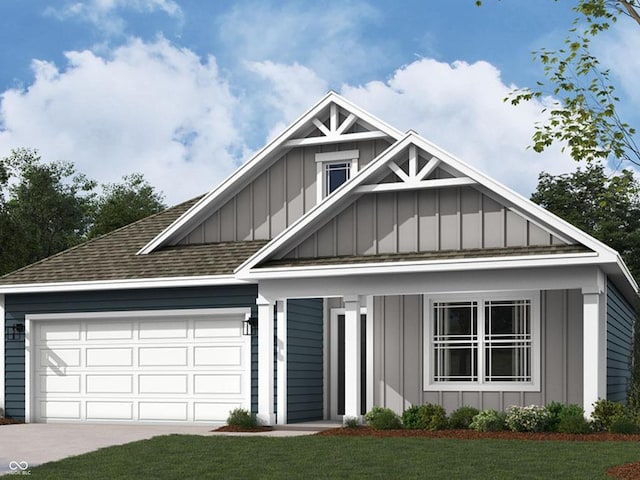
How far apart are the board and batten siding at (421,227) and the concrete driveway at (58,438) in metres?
4.19

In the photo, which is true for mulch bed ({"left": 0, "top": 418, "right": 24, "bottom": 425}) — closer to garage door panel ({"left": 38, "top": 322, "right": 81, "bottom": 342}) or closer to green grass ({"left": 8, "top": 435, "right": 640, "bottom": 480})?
garage door panel ({"left": 38, "top": 322, "right": 81, "bottom": 342})

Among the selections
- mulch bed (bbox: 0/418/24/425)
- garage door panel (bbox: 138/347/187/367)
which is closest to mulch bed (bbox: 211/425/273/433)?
garage door panel (bbox: 138/347/187/367)

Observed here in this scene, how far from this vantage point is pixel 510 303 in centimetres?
1931

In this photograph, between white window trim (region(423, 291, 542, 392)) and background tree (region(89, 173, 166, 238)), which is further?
background tree (region(89, 173, 166, 238))

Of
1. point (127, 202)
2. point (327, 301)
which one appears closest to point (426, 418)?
point (327, 301)

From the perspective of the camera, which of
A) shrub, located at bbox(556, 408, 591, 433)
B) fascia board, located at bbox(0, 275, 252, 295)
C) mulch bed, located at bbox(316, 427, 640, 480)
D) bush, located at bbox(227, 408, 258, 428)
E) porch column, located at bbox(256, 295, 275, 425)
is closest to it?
mulch bed, located at bbox(316, 427, 640, 480)

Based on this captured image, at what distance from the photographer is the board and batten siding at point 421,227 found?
18.0 metres

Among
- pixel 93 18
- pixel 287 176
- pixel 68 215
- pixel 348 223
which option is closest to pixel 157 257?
pixel 287 176

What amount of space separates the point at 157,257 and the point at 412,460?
33.4 feet

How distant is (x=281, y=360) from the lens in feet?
64.5

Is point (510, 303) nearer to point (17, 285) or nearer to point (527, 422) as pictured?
point (527, 422)

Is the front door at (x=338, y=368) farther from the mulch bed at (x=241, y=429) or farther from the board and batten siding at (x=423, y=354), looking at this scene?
the mulch bed at (x=241, y=429)

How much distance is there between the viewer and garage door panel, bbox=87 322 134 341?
843 inches

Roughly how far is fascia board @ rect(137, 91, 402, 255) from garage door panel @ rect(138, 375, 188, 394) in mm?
3047
